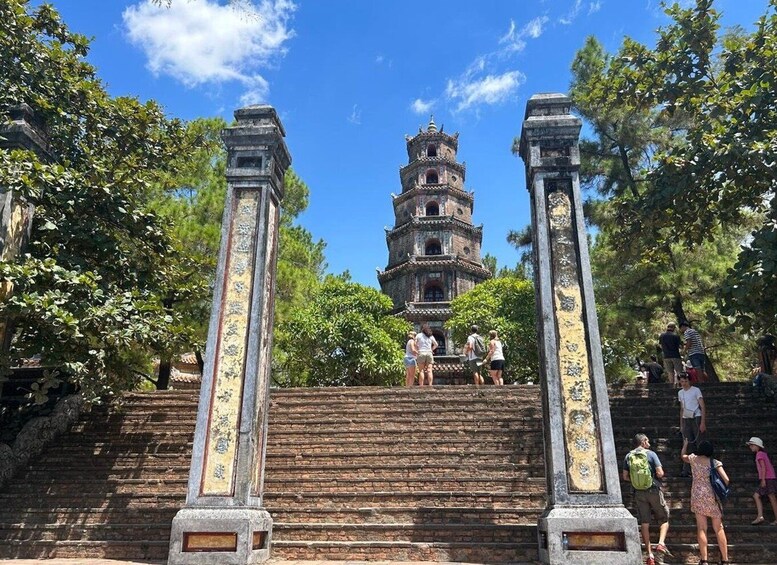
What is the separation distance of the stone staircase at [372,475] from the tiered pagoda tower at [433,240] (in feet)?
41.7

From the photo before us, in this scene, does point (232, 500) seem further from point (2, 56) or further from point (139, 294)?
point (2, 56)

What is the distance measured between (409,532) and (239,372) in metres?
2.40

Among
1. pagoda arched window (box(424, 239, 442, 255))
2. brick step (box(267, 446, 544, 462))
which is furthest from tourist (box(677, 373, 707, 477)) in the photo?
pagoda arched window (box(424, 239, 442, 255))

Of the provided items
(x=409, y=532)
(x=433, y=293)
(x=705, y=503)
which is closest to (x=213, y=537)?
(x=409, y=532)

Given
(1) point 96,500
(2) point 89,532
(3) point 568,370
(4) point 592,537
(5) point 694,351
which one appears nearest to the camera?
(4) point 592,537

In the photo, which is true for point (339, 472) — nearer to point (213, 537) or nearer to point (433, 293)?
point (213, 537)

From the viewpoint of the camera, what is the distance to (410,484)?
6.92 meters

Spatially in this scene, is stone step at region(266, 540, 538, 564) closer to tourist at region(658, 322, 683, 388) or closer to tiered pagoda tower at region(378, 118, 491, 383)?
tourist at region(658, 322, 683, 388)

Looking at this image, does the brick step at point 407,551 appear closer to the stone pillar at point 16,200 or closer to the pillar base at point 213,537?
the pillar base at point 213,537

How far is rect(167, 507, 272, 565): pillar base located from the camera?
518cm

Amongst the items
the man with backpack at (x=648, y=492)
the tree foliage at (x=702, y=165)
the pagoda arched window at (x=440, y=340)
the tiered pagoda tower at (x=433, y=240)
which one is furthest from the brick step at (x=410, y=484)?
the pagoda arched window at (x=440, y=340)

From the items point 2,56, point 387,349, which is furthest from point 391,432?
point 387,349

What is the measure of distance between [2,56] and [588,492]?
8.65 m

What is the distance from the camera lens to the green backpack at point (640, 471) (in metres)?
5.47
